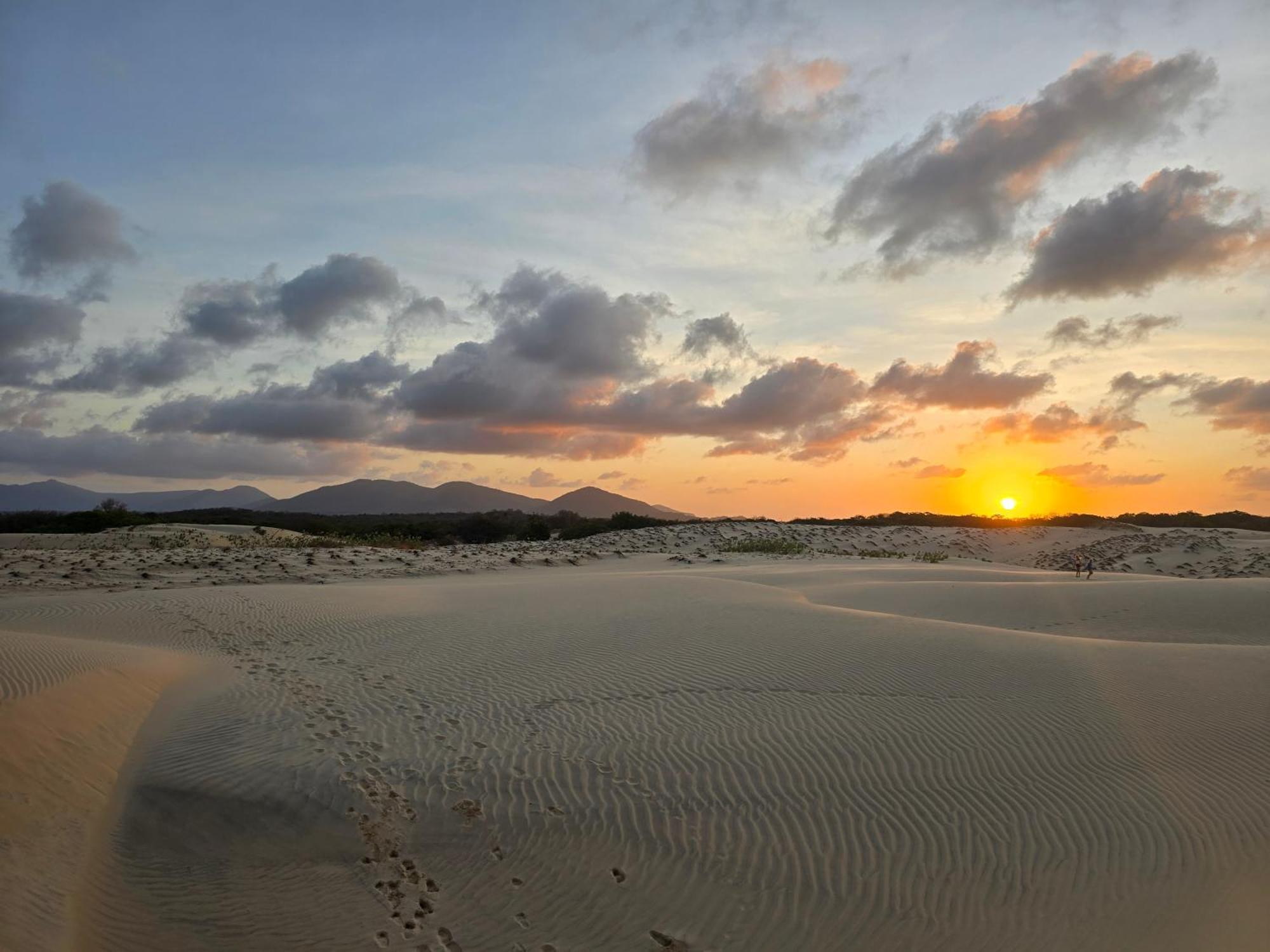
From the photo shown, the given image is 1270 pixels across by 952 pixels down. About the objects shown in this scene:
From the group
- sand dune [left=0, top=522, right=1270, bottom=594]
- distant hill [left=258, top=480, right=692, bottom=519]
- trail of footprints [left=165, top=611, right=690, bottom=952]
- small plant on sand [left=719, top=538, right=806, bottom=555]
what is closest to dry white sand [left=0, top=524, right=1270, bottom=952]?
trail of footprints [left=165, top=611, right=690, bottom=952]

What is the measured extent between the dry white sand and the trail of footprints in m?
0.02

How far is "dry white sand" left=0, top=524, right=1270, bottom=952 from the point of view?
4.20 meters

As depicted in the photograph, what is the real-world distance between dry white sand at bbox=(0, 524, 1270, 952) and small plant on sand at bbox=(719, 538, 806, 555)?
16.9m

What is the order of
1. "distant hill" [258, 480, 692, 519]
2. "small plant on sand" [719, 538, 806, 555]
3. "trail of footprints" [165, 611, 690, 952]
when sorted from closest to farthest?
"trail of footprints" [165, 611, 690, 952] → "small plant on sand" [719, 538, 806, 555] → "distant hill" [258, 480, 692, 519]

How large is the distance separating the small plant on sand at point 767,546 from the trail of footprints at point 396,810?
801 inches

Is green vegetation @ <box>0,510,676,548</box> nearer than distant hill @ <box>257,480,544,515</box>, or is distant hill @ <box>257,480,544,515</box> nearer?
green vegetation @ <box>0,510,676,548</box>

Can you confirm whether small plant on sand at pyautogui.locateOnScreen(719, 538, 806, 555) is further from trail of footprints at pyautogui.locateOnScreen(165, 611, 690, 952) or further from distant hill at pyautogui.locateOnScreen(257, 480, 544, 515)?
distant hill at pyautogui.locateOnScreen(257, 480, 544, 515)

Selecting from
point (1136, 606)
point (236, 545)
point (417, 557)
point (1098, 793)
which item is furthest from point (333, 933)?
point (236, 545)

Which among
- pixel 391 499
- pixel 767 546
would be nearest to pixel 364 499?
pixel 391 499

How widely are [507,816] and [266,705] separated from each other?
3366 millimetres

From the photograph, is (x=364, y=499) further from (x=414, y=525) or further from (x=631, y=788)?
(x=631, y=788)

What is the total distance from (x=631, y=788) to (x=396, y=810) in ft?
5.38

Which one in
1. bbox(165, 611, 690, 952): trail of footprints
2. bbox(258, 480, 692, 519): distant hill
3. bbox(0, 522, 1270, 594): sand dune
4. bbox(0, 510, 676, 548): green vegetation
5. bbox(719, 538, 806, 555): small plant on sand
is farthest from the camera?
bbox(258, 480, 692, 519): distant hill

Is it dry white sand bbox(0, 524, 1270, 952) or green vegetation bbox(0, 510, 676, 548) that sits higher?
green vegetation bbox(0, 510, 676, 548)
